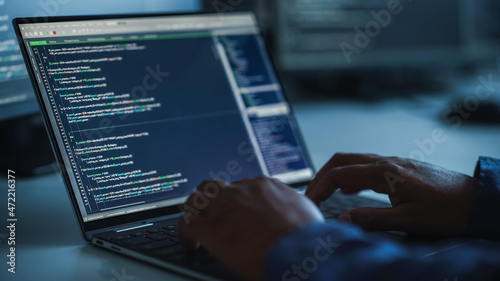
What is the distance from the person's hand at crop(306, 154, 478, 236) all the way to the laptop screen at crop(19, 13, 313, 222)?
169 mm

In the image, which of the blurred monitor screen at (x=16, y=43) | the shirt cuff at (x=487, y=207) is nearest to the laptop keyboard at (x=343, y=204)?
the shirt cuff at (x=487, y=207)

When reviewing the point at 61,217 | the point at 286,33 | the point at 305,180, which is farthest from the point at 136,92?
the point at 286,33

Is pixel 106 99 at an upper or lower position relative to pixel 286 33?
lower

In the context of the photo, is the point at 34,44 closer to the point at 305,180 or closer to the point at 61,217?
the point at 61,217

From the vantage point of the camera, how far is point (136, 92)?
72 centimetres

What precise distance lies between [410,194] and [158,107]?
35cm

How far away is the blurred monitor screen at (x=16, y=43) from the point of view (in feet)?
2.74

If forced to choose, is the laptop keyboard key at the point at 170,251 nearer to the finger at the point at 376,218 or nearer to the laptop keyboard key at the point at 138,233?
the laptop keyboard key at the point at 138,233

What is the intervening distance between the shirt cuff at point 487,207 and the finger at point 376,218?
0.26 ft

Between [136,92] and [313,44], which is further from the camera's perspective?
[313,44]

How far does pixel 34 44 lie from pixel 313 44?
1042 millimetres

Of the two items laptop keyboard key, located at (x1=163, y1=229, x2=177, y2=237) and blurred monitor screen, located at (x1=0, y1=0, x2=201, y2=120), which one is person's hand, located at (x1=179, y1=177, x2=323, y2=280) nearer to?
laptop keyboard key, located at (x1=163, y1=229, x2=177, y2=237)

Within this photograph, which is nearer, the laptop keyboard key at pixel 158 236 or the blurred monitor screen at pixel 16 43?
the laptop keyboard key at pixel 158 236

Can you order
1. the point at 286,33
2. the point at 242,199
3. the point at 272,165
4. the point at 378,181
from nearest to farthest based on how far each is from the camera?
1. the point at 242,199
2. the point at 378,181
3. the point at 272,165
4. the point at 286,33
